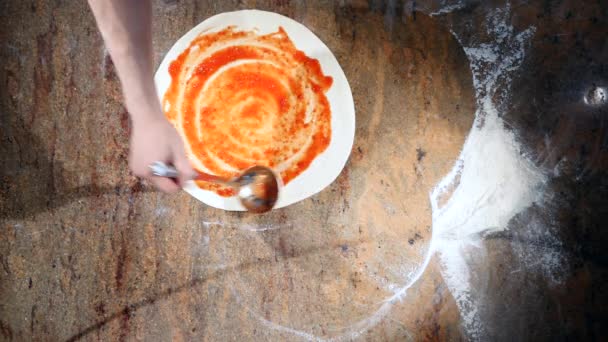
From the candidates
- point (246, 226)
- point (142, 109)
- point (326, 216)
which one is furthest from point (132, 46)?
point (326, 216)

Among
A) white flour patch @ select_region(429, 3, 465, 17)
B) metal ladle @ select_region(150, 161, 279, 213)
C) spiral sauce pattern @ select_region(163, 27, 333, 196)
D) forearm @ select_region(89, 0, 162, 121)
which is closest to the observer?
forearm @ select_region(89, 0, 162, 121)

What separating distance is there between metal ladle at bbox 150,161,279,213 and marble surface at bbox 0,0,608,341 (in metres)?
→ 0.15

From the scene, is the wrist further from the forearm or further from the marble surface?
the marble surface

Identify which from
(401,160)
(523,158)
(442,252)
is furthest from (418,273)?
(523,158)

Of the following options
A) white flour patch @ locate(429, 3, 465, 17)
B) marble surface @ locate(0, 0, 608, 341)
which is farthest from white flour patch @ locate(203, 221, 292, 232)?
white flour patch @ locate(429, 3, 465, 17)

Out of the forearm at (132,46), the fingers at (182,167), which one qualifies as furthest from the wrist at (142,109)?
the fingers at (182,167)

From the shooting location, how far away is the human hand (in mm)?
1126

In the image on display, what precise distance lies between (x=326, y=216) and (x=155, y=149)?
0.85 meters

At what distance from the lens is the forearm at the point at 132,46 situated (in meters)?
1.07

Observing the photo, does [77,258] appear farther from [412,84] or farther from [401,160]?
[412,84]

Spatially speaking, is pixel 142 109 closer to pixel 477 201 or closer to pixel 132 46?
pixel 132 46

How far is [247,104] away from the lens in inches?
66.1

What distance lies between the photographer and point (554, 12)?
1.75m

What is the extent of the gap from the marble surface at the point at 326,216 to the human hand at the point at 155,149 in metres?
0.62
